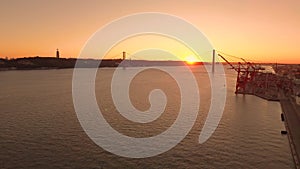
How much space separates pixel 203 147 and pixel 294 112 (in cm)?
2230

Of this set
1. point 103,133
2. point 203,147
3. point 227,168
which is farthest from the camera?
point 103,133

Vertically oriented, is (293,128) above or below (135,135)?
below

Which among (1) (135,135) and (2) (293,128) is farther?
(2) (293,128)

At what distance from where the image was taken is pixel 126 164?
62.6 feet

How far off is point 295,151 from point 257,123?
1162 cm

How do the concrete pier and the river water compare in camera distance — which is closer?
the river water

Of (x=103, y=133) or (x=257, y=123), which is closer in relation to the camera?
(x=103, y=133)

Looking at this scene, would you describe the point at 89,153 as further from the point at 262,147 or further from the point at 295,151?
the point at 295,151

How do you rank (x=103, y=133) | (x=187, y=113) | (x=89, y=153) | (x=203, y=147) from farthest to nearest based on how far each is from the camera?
(x=187, y=113) → (x=103, y=133) → (x=203, y=147) → (x=89, y=153)

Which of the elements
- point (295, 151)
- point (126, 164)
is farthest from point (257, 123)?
point (126, 164)

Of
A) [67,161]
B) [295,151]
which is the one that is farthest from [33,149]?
[295,151]

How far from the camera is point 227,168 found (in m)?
18.6

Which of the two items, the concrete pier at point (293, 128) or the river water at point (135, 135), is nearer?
the river water at point (135, 135)

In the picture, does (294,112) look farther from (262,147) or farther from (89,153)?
(89,153)
